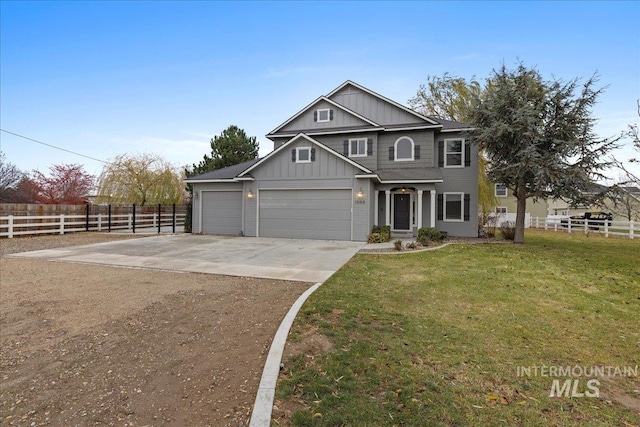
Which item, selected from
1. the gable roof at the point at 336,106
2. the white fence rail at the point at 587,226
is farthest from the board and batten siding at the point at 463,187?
the white fence rail at the point at 587,226

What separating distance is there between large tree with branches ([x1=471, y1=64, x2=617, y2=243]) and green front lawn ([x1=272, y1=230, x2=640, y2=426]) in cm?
546

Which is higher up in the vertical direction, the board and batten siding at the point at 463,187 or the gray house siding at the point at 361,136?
the gray house siding at the point at 361,136

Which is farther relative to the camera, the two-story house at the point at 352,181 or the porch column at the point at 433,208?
the porch column at the point at 433,208

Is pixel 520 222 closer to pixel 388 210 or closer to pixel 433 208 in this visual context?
pixel 433 208

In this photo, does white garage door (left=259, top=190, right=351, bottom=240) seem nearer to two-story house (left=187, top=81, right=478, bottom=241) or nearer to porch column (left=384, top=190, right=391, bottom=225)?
two-story house (left=187, top=81, right=478, bottom=241)

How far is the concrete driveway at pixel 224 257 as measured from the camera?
25.3 feet

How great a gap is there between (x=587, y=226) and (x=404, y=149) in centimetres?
1316

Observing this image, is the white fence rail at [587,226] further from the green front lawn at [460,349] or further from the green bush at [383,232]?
the green front lawn at [460,349]

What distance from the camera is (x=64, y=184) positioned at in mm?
26719

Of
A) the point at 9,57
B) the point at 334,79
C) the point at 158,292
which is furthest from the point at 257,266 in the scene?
the point at 9,57

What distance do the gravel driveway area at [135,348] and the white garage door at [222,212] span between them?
9.73 m

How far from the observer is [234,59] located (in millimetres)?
16828

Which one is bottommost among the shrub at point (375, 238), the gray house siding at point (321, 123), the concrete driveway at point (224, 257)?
the concrete driveway at point (224, 257)

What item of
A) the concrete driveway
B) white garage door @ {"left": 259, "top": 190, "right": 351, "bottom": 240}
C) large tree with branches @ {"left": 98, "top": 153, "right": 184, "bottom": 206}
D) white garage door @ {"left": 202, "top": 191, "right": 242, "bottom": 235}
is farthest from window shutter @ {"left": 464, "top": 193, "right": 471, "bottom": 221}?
large tree with branches @ {"left": 98, "top": 153, "right": 184, "bottom": 206}
